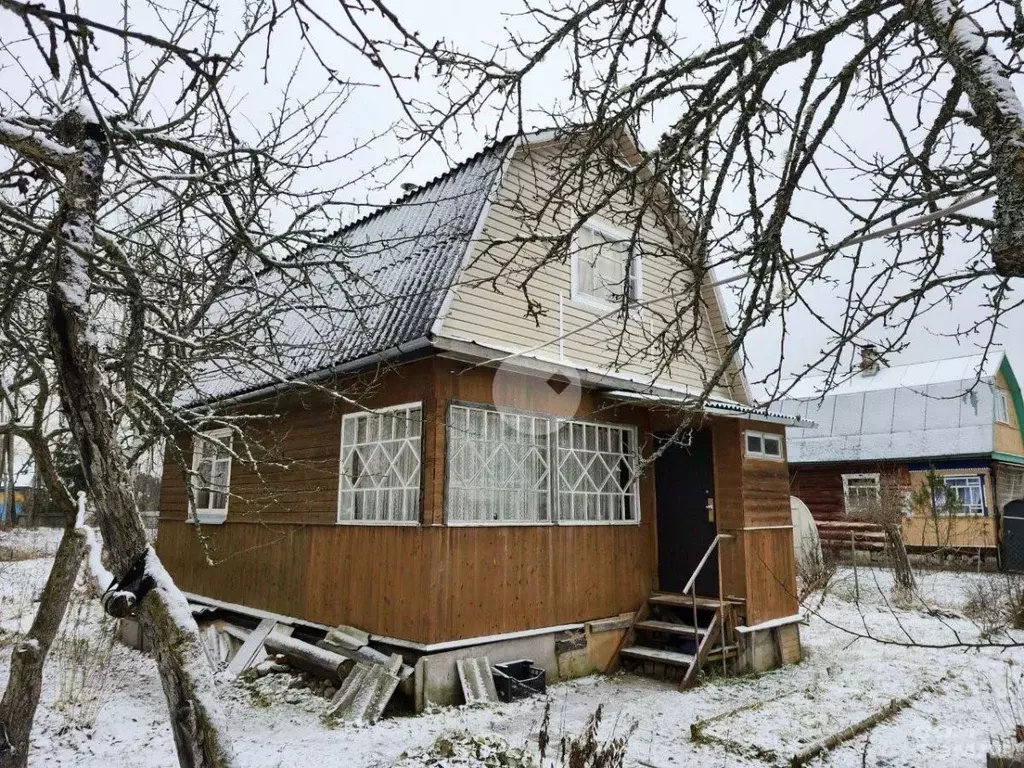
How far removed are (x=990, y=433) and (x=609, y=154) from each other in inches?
763

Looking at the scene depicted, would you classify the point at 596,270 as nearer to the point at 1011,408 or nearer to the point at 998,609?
the point at 998,609

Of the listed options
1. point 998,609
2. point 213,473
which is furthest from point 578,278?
point 998,609

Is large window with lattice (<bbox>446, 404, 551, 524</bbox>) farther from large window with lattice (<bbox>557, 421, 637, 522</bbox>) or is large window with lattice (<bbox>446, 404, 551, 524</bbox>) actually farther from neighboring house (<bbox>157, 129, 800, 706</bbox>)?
large window with lattice (<bbox>557, 421, 637, 522</bbox>)

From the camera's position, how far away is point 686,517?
364 inches

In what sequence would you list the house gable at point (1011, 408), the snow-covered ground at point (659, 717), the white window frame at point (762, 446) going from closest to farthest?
the snow-covered ground at point (659, 717)
the white window frame at point (762, 446)
the house gable at point (1011, 408)

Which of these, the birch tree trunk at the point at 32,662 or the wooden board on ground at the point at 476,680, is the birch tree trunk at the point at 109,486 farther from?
the wooden board on ground at the point at 476,680

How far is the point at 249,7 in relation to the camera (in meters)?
5.57

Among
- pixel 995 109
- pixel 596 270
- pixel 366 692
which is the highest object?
pixel 596 270

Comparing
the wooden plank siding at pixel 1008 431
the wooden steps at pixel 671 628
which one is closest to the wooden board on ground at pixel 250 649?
the wooden steps at pixel 671 628

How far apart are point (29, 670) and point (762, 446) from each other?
→ 318 inches

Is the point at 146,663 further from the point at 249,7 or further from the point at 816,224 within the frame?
the point at 816,224

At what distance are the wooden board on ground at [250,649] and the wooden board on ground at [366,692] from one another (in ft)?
6.47

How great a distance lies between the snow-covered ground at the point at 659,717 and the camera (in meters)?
5.52

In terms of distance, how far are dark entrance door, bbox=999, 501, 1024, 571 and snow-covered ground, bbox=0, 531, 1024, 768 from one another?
9.00 m
